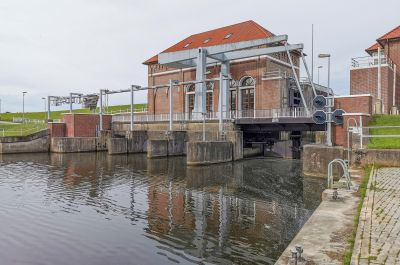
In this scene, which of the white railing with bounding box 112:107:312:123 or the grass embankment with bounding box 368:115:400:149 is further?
the white railing with bounding box 112:107:312:123

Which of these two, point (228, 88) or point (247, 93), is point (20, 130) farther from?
point (247, 93)

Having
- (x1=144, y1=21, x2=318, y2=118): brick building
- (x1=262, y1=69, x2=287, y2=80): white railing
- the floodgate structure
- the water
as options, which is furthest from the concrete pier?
(x1=262, y1=69, x2=287, y2=80): white railing

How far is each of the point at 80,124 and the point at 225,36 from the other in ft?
63.3

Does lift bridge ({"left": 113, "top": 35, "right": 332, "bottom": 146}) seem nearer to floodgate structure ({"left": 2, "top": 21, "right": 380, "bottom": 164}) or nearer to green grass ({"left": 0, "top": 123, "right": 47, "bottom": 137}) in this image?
floodgate structure ({"left": 2, "top": 21, "right": 380, "bottom": 164})

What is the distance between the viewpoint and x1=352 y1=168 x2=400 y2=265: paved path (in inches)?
175

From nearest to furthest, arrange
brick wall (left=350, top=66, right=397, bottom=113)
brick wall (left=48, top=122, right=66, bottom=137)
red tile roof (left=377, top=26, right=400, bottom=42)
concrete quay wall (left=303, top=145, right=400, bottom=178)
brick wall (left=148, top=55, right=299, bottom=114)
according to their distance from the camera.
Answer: concrete quay wall (left=303, top=145, right=400, bottom=178), brick wall (left=350, top=66, right=397, bottom=113), red tile roof (left=377, top=26, right=400, bottom=42), brick wall (left=148, top=55, right=299, bottom=114), brick wall (left=48, top=122, right=66, bottom=137)

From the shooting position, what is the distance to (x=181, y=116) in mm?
35375

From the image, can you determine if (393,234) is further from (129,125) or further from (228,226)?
(129,125)

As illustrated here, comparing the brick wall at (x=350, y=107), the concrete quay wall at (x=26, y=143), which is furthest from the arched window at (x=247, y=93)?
the concrete quay wall at (x=26, y=143)

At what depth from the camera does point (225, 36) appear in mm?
39562

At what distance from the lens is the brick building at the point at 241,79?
32500 millimetres

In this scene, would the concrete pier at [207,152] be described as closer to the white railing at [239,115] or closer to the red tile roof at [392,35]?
the white railing at [239,115]

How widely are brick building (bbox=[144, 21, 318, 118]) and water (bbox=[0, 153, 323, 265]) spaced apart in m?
15.5

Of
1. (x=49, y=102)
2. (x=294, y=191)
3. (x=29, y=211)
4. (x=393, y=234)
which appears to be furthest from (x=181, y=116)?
(x=393, y=234)
